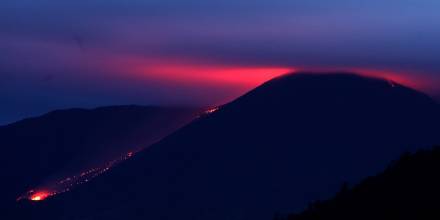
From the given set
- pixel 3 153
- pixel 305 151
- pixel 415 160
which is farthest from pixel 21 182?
pixel 415 160

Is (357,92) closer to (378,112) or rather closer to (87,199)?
(378,112)

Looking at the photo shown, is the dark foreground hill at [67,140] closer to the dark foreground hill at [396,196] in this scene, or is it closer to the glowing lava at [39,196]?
the glowing lava at [39,196]

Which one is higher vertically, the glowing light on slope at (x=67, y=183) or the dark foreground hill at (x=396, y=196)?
the glowing light on slope at (x=67, y=183)

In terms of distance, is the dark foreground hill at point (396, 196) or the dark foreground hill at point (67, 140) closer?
the dark foreground hill at point (396, 196)

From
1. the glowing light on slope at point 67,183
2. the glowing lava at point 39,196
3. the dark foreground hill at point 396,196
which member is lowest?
the dark foreground hill at point 396,196

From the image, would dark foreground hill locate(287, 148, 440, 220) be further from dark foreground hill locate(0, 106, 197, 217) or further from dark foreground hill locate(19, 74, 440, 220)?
dark foreground hill locate(0, 106, 197, 217)

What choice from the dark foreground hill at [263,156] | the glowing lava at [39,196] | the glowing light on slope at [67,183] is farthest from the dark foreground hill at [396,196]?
the glowing light on slope at [67,183]
